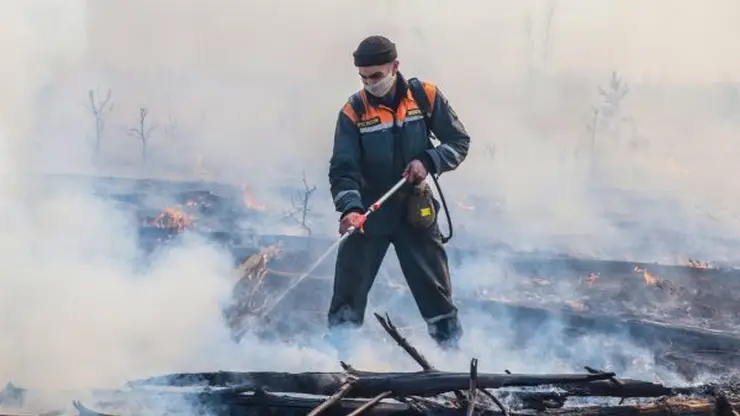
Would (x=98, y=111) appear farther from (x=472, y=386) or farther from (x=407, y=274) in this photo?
(x=472, y=386)

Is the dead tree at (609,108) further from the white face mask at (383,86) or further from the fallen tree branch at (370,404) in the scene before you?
the fallen tree branch at (370,404)

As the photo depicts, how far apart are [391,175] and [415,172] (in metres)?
0.23

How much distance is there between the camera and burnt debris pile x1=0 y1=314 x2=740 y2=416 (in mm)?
3518

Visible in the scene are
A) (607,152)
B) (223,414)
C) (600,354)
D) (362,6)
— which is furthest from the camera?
(607,152)

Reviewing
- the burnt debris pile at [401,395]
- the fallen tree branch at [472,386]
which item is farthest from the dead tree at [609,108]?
the fallen tree branch at [472,386]

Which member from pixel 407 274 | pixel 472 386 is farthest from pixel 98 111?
pixel 472 386

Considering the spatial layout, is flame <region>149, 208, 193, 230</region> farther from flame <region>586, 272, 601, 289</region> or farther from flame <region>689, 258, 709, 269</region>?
flame <region>689, 258, 709, 269</region>

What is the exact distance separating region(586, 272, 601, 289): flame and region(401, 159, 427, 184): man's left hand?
3.42 m

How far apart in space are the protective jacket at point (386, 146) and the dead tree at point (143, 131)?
6.94 meters

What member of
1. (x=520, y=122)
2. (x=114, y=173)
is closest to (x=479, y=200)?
(x=520, y=122)

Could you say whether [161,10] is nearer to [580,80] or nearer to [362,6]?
[362,6]

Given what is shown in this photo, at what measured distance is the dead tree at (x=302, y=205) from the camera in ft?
32.2

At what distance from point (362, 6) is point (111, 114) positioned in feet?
12.6

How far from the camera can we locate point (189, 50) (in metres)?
11.0
